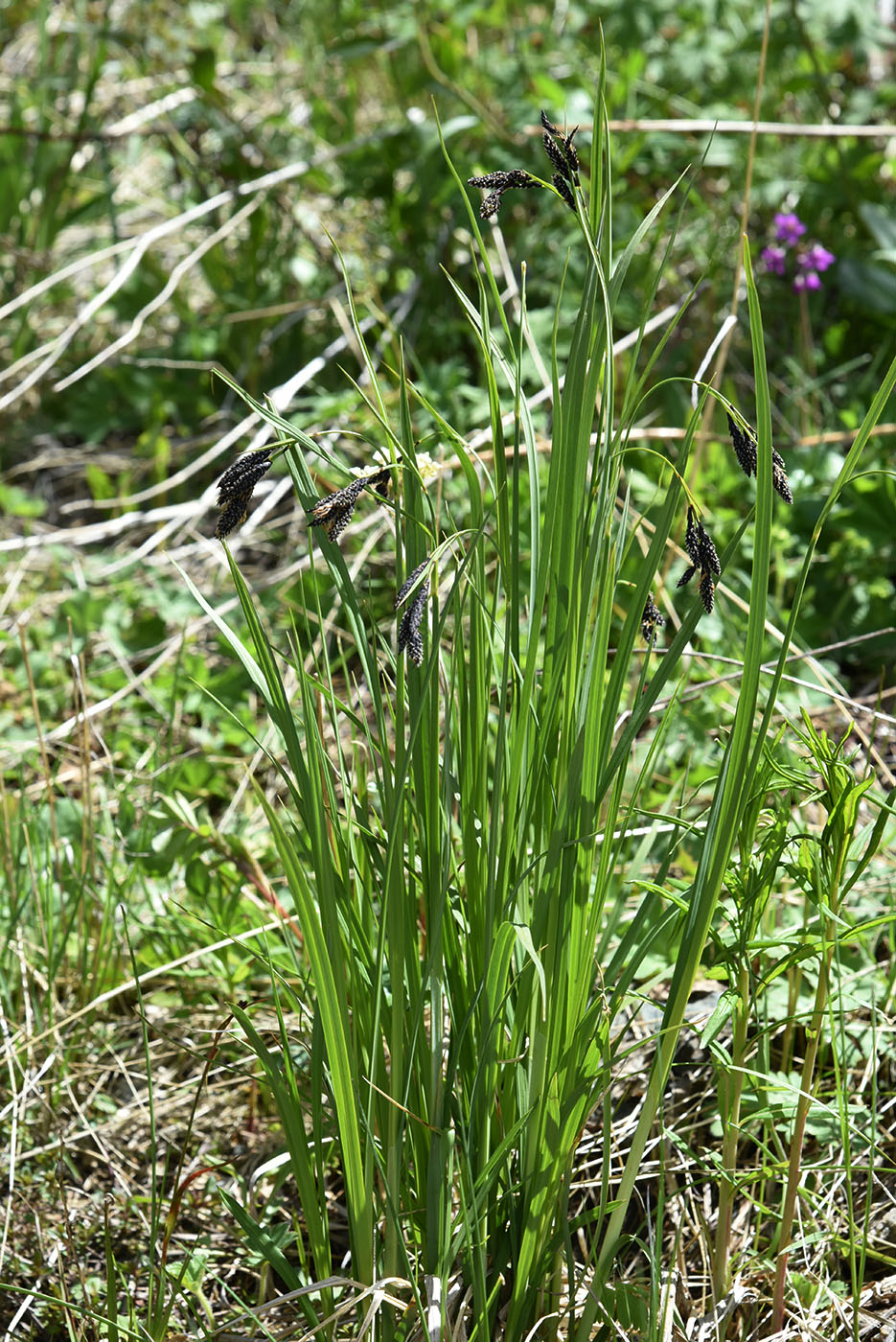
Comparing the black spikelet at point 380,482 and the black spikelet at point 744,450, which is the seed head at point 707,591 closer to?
the black spikelet at point 744,450

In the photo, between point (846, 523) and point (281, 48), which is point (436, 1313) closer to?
point (846, 523)

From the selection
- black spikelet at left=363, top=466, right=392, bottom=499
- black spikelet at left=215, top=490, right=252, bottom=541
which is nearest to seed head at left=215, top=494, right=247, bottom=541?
black spikelet at left=215, top=490, right=252, bottom=541

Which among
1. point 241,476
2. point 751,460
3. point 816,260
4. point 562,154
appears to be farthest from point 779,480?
point 816,260

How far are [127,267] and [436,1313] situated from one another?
Result: 99.7 inches

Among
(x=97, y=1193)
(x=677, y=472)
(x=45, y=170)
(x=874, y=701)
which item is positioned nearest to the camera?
(x=677, y=472)

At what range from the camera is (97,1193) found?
1.41 metres

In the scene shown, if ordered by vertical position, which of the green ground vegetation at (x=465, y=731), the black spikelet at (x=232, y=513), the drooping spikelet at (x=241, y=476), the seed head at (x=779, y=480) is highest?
the drooping spikelet at (x=241, y=476)

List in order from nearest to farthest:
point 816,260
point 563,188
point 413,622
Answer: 1. point 413,622
2. point 563,188
3. point 816,260

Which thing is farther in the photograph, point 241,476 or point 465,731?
point 465,731

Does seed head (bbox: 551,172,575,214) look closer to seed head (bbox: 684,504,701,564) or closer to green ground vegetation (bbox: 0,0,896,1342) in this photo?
green ground vegetation (bbox: 0,0,896,1342)

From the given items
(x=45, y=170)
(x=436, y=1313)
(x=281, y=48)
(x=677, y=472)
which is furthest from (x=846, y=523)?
(x=281, y=48)

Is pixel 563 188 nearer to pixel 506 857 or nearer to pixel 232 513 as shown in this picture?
pixel 232 513

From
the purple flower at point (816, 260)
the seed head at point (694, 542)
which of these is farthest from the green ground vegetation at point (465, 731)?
the purple flower at point (816, 260)

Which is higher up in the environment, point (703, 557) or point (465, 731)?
point (703, 557)
